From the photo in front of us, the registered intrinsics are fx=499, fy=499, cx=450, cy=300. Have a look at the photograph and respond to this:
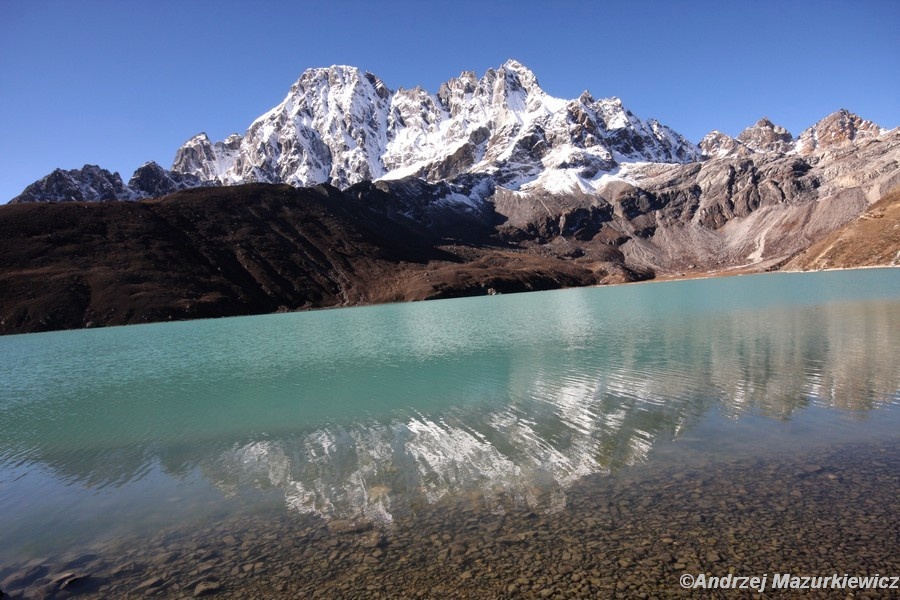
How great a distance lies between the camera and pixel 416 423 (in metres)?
22.0

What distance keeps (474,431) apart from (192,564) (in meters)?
10.9

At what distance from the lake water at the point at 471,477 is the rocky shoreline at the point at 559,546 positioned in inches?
2.3

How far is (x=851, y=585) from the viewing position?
30.2 ft

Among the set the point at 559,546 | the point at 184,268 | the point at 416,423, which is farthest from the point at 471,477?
the point at 184,268

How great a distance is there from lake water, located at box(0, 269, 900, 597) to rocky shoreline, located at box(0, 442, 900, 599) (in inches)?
2.3

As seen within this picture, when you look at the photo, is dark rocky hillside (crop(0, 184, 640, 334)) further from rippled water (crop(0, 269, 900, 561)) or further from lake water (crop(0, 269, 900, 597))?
lake water (crop(0, 269, 900, 597))

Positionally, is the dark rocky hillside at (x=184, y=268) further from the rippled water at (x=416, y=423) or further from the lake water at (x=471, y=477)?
the lake water at (x=471, y=477)

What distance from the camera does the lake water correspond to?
10820 mm

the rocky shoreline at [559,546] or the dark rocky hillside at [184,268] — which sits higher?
the dark rocky hillside at [184,268]

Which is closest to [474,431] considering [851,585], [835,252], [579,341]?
[851,585]

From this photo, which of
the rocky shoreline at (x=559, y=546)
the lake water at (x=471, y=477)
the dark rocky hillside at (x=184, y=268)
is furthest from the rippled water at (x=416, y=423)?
the dark rocky hillside at (x=184, y=268)

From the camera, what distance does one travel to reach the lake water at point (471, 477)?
35.5ft

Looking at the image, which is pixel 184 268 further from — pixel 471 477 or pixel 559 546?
pixel 559 546

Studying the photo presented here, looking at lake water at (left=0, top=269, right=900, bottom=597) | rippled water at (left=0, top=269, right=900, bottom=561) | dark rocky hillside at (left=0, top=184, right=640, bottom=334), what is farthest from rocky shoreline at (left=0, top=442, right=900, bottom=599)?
dark rocky hillside at (left=0, top=184, right=640, bottom=334)
